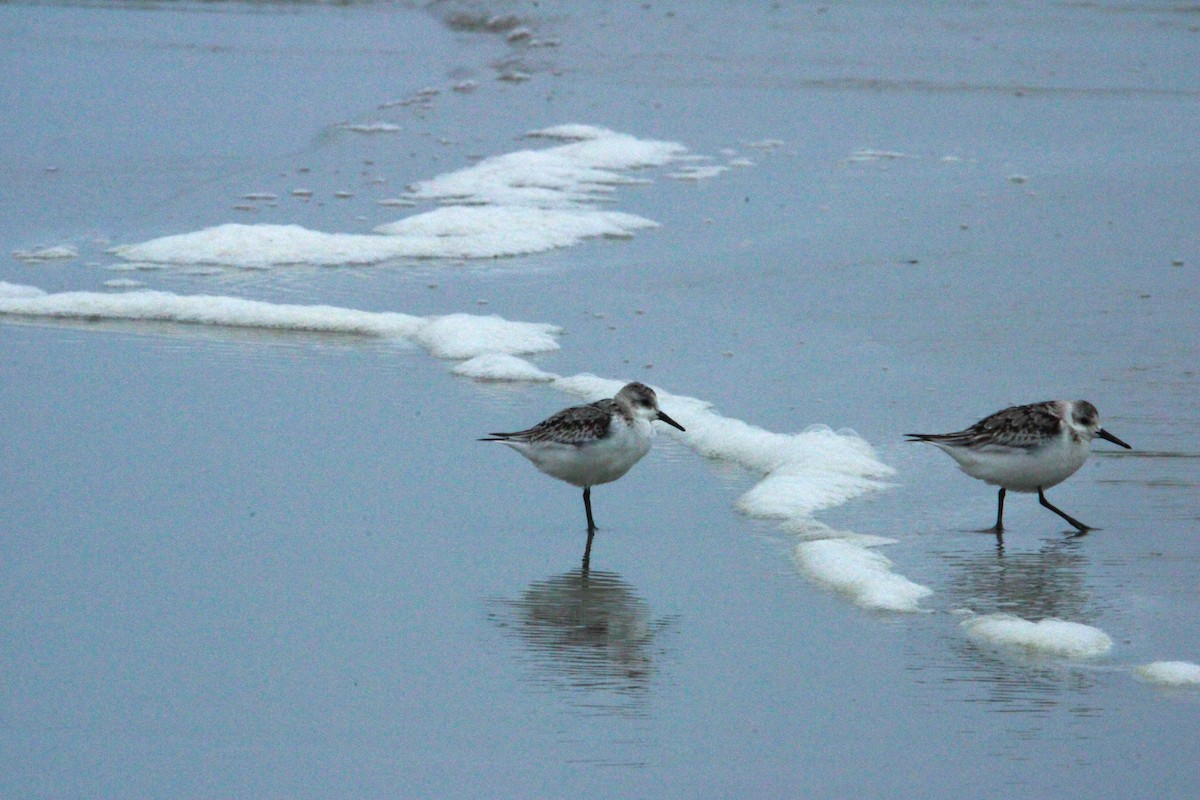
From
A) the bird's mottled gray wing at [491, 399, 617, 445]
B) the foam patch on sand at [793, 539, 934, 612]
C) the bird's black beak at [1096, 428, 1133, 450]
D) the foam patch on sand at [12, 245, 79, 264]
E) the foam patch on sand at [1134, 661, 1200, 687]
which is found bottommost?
the foam patch on sand at [12, 245, 79, 264]

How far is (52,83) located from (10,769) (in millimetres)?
17762

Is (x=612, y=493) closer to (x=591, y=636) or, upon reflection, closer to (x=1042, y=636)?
(x=591, y=636)

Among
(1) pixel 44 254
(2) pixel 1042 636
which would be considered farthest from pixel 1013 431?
(1) pixel 44 254

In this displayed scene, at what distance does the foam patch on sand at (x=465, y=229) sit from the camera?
42.7ft

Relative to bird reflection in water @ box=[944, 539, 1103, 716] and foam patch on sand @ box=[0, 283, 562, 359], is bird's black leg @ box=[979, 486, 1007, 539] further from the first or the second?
foam patch on sand @ box=[0, 283, 562, 359]

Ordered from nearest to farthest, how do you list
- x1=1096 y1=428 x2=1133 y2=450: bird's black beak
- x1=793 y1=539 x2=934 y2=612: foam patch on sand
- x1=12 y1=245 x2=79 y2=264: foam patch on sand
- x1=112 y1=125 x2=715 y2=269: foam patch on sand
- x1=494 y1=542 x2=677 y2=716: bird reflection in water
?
x1=494 y1=542 x2=677 y2=716: bird reflection in water → x1=793 y1=539 x2=934 y2=612: foam patch on sand → x1=1096 y1=428 x2=1133 y2=450: bird's black beak → x1=12 y1=245 x2=79 y2=264: foam patch on sand → x1=112 y1=125 x2=715 y2=269: foam patch on sand

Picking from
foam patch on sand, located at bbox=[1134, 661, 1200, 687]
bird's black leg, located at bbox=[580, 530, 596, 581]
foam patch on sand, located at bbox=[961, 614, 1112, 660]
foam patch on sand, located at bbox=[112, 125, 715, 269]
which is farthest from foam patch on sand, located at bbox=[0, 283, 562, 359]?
foam patch on sand, located at bbox=[1134, 661, 1200, 687]

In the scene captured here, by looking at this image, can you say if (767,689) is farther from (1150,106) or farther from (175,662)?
(1150,106)

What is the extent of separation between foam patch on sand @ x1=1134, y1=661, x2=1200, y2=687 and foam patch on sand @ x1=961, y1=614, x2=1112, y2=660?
9.0 inches

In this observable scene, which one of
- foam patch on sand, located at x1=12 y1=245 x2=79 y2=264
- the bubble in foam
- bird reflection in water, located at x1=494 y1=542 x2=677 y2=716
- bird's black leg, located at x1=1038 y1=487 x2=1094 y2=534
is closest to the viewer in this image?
bird reflection in water, located at x1=494 y1=542 x2=677 y2=716

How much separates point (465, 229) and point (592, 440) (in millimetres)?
6687

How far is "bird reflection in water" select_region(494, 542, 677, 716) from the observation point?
18.4 ft

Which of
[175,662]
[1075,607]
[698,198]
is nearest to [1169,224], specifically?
[698,198]

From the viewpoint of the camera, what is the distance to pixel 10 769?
4.96 metres
